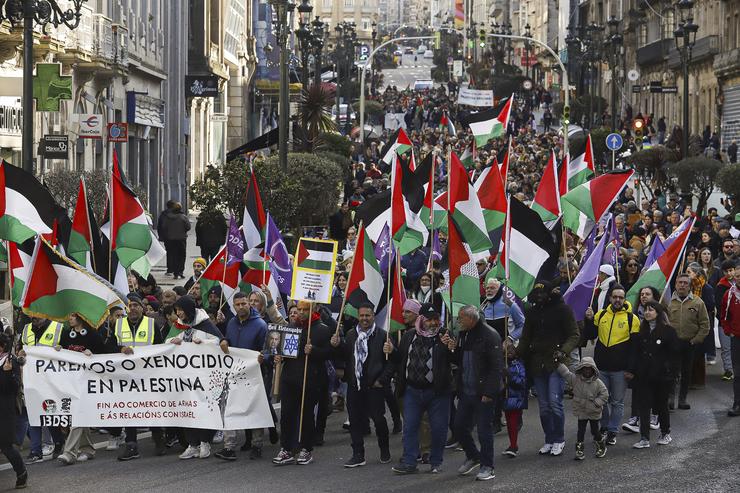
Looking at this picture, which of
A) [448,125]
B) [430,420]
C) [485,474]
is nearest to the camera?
[485,474]

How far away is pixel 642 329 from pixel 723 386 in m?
3.95

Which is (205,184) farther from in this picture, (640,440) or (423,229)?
(640,440)

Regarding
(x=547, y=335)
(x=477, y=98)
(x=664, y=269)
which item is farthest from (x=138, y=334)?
(x=477, y=98)

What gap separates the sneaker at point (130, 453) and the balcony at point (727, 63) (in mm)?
47944

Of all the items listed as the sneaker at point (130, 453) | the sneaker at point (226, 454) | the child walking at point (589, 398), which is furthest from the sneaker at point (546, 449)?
the sneaker at point (130, 453)

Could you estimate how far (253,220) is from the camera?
17.4 metres

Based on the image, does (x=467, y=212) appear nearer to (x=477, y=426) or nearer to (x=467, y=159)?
(x=477, y=426)

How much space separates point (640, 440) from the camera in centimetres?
1350

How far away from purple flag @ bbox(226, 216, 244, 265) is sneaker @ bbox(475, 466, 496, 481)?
5.33 meters

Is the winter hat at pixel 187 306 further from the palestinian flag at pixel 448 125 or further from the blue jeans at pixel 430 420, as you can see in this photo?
the palestinian flag at pixel 448 125

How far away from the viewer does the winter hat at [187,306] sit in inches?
512

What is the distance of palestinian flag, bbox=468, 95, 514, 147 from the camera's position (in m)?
31.6

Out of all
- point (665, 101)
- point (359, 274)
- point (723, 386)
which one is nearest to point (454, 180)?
point (359, 274)

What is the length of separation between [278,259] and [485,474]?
5546mm
